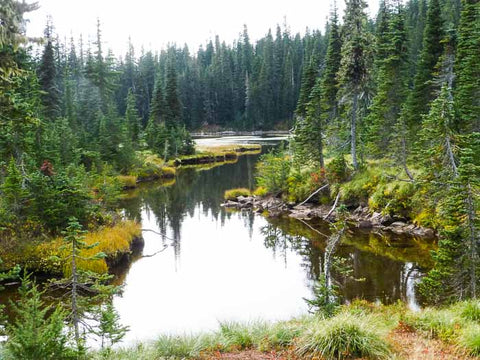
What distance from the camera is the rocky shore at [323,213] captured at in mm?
25516

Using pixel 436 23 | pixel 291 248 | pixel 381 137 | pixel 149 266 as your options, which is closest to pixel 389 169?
pixel 381 137

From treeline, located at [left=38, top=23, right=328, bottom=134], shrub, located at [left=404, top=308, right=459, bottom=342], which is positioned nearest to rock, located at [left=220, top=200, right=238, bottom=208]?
shrub, located at [left=404, top=308, right=459, bottom=342]

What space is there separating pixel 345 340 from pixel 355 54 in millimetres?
25635

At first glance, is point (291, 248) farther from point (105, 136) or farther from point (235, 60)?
point (235, 60)

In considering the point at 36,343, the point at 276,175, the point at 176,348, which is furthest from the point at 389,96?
the point at 36,343

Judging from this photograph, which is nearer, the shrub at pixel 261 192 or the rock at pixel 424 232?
the rock at pixel 424 232

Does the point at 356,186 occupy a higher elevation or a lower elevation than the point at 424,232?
higher

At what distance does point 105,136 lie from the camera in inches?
1781

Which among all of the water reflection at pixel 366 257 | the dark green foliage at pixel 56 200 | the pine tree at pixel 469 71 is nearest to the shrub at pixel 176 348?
the water reflection at pixel 366 257

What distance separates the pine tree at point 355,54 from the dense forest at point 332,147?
0.28 feet

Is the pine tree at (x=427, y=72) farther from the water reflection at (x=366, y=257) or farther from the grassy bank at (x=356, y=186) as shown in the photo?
the water reflection at (x=366, y=257)

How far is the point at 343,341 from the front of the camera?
7207mm

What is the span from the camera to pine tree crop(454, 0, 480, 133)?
2470cm

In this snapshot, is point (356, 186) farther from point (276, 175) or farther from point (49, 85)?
point (49, 85)
